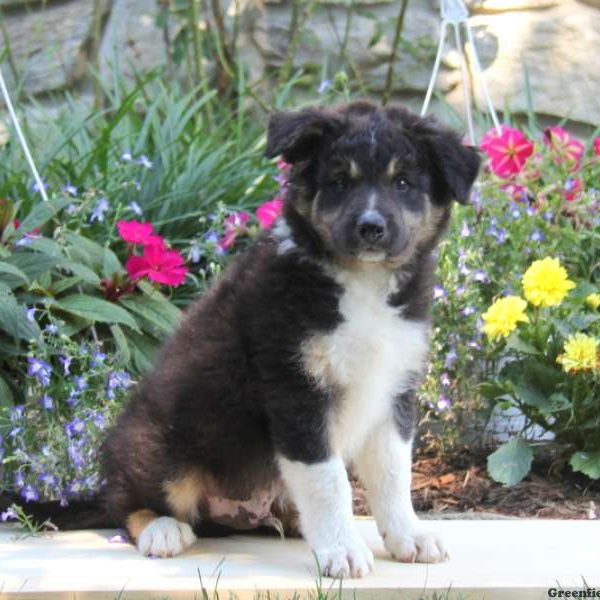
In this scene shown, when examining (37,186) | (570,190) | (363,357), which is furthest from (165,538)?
(570,190)

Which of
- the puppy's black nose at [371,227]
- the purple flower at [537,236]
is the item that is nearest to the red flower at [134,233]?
the purple flower at [537,236]

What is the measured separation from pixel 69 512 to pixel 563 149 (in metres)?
2.98

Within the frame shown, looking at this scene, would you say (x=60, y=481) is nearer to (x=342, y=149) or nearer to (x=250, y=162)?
(x=342, y=149)

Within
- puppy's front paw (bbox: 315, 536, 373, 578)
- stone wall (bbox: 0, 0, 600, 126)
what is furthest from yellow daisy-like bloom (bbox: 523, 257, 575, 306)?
stone wall (bbox: 0, 0, 600, 126)

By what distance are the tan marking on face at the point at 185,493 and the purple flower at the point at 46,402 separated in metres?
0.91

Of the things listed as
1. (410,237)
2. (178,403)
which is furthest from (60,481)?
(410,237)

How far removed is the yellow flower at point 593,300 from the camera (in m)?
5.12

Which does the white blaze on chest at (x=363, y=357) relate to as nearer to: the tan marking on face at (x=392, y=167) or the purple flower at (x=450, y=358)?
the tan marking on face at (x=392, y=167)

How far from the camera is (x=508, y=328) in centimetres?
496

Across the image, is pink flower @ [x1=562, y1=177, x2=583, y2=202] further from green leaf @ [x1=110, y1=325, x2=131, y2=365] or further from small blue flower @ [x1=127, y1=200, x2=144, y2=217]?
green leaf @ [x1=110, y1=325, x2=131, y2=365]

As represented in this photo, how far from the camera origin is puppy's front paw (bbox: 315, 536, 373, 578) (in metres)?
3.54

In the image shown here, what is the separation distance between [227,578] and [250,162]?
3640 millimetres

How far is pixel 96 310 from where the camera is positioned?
493 centimetres

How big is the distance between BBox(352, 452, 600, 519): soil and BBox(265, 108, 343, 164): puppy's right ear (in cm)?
178
